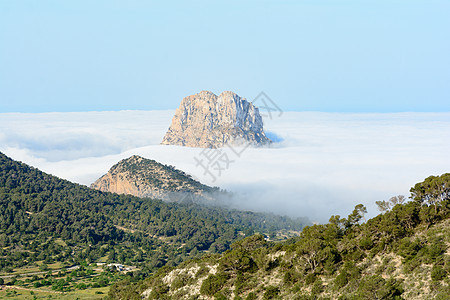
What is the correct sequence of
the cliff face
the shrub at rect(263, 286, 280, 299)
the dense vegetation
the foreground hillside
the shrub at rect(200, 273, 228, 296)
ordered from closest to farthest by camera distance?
the foreground hillside < the shrub at rect(263, 286, 280, 299) < the shrub at rect(200, 273, 228, 296) < the dense vegetation < the cliff face

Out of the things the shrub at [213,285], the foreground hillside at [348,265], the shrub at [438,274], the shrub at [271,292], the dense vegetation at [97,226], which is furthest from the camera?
the dense vegetation at [97,226]

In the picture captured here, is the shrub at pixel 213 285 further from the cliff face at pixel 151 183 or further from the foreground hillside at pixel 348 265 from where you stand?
the cliff face at pixel 151 183

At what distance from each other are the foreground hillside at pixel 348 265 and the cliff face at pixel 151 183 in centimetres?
12445

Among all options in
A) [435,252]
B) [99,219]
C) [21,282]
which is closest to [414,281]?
[435,252]

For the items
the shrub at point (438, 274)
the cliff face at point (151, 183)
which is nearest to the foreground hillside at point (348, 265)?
the shrub at point (438, 274)

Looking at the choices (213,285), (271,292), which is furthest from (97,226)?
(271,292)

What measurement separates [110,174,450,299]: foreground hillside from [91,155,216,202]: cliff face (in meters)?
124

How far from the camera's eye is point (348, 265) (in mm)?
37969

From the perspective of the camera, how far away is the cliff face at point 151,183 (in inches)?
6850

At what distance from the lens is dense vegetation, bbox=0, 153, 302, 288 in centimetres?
10144

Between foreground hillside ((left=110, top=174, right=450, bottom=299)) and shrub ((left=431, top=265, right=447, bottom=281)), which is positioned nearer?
shrub ((left=431, top=265, right=447, bottom=281))

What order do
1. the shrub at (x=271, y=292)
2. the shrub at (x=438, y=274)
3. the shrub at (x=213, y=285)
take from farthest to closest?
the shrub at (x=213, y=285) < the shrub at (x=271, y=292) < the shrub at (x=438, y=274)

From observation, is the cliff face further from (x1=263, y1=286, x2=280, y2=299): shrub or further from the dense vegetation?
(x1=263, y1=286, x2=280, y2=299): shrub

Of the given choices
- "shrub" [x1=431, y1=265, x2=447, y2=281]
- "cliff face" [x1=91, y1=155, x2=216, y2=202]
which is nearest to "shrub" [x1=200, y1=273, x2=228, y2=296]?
"shrub" [x1=431, y1=265, x2=447, y2=281]
